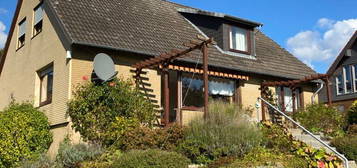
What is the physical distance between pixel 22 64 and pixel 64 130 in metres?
5.52

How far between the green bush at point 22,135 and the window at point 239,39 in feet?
28.7

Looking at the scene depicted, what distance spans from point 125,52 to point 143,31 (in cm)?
194

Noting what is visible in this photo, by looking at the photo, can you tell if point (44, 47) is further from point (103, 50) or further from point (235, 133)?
point (235, 133)

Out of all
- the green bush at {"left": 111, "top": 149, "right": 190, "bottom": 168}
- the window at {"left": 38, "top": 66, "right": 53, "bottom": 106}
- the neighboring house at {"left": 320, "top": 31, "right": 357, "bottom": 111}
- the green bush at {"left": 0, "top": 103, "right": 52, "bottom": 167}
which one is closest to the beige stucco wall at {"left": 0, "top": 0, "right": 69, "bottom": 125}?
the window at {"left": 38, "top": 66, "right": 53, "bottom": 106}

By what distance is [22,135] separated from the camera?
44.2 feet

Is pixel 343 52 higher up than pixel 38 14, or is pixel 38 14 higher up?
pixel 343 52

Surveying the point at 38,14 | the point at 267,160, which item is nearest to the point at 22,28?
the point at 38,14

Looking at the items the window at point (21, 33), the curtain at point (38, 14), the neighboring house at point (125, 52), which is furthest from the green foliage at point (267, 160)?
the window at point (21, 33)

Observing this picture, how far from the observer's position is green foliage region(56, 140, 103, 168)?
433 inches

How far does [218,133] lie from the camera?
1044cm

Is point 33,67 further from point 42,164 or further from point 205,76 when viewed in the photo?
point 205,76

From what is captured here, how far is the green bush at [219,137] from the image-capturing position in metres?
10.3

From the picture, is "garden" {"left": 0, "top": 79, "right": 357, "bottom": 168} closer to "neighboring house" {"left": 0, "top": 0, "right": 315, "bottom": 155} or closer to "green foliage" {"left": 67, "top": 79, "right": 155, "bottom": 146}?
"green foliage" {"left": 67, "top": 79, "right": 155, "bottom": 146}

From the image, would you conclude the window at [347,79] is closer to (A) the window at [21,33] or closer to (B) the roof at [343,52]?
(B) the roof at [343,52]
